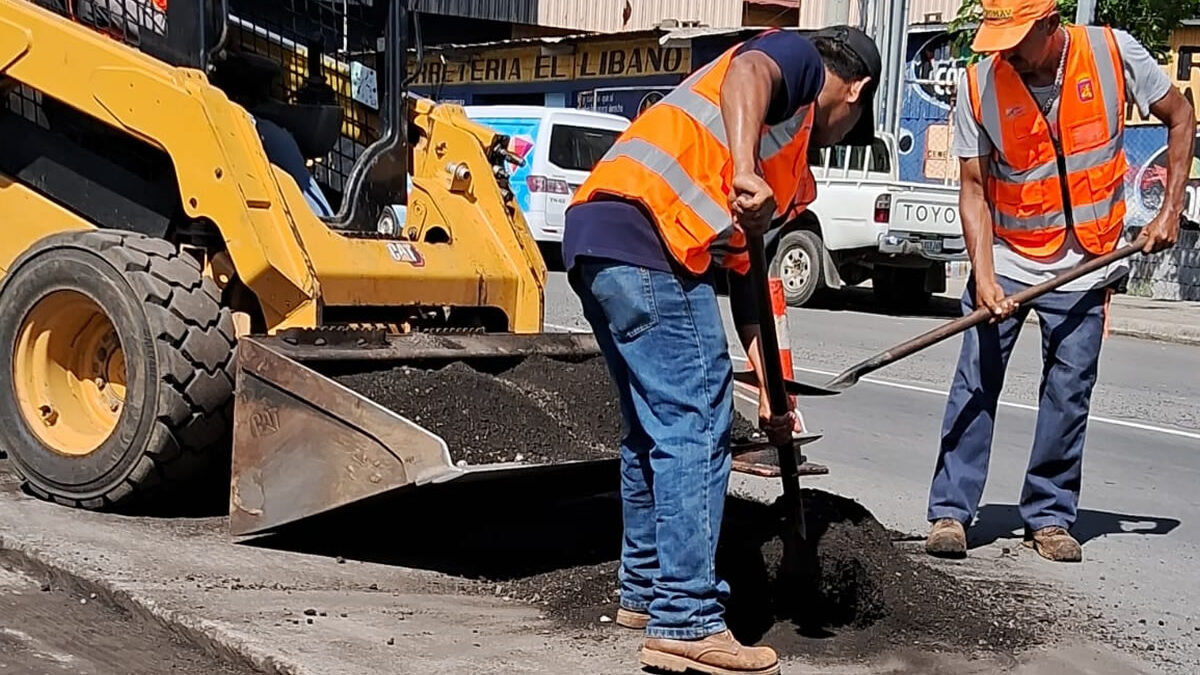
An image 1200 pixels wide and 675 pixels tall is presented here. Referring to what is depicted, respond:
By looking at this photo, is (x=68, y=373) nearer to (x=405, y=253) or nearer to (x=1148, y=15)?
(x=405, y=253)

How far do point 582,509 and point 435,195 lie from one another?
1478 millimetres

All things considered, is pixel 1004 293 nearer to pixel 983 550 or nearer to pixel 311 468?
pixel 983 550

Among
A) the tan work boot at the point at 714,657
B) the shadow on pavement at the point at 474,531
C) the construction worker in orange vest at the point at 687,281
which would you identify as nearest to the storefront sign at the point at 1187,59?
the shadow on pavement at the point at 474,531

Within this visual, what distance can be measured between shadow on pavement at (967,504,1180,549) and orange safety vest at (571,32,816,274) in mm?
2335

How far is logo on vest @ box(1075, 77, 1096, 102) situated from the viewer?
5.48 meters

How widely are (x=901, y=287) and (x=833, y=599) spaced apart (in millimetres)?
12777

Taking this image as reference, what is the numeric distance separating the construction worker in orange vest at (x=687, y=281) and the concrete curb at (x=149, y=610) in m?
0.97

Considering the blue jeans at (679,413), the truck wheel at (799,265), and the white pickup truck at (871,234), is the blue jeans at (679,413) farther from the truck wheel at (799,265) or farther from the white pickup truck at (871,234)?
the truck wheel at (799,265)

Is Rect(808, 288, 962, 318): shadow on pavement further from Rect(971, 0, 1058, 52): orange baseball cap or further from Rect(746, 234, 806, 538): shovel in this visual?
Rect(746, 234, 806, 538): shovel

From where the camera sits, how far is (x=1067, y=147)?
18.1ft

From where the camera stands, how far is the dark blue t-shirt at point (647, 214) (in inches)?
154

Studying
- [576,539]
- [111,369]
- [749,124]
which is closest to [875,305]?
[576,539]

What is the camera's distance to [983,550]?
18.7 ft

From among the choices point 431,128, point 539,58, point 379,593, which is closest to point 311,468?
point 379,593
